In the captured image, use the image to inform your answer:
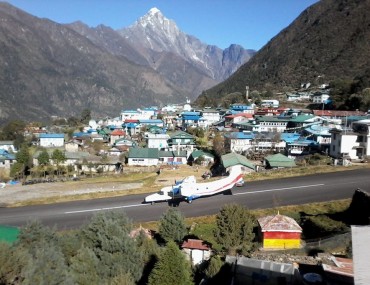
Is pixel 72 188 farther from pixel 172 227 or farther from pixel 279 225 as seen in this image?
pixel 279 225

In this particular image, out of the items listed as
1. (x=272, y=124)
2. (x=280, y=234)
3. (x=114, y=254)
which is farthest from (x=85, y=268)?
(x=272, y=124)

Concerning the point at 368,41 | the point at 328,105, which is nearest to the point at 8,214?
the point at 328,105

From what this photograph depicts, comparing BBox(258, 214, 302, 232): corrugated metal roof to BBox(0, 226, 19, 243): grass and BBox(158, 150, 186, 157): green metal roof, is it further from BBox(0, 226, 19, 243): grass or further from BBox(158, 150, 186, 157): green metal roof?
BBox(158, 150, 186, 157): green metal roof

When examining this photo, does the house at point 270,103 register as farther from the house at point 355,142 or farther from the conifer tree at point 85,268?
the conifer tree at point 85,268

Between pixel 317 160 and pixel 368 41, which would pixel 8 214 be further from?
pixel 368 41

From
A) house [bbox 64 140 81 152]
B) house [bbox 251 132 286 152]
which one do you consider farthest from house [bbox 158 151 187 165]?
house [bbox 64 140 81 152]
